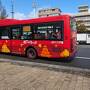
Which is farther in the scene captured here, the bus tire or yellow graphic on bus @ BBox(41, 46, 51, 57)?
the bus tire

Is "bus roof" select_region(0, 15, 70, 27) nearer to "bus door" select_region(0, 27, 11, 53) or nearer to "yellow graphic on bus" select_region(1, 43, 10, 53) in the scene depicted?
"bus door" select_region(0, 27, 11, 53)

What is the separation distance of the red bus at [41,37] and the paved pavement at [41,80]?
13.4 ft

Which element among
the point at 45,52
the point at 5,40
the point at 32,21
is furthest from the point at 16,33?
the point at 45,52

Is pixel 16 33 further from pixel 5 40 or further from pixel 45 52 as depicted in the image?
pixel 45 52

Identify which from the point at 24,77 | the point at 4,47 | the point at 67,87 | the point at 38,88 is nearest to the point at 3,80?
the point at 24,77

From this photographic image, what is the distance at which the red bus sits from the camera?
50.4 feet

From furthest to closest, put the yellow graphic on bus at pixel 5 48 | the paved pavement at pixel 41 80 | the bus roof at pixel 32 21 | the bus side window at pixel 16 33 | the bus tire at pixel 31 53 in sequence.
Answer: the yellow graphic on bus at pixel 5 48
the bus side window at pixel 16 33
the bus tire at pixel 31 53
the bus roof at pixel 32 21
the paved pavement at pixel 41 80

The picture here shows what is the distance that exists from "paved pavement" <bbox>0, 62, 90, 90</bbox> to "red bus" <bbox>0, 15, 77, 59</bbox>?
13.4 feet

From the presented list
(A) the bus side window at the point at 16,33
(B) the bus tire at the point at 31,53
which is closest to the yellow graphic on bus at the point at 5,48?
(A) the bus side window at the point at 16,33

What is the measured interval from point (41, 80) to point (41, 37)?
24.4 feet

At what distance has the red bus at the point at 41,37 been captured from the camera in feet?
50.4

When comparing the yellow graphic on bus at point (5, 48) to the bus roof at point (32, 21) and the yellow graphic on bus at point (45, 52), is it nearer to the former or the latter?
the bus roof at point (32, 21)

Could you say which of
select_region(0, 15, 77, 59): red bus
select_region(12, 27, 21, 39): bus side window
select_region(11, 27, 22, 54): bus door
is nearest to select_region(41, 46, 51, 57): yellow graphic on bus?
select_region(0, 15, 77, 59): red bus

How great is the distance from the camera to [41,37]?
1658cm
